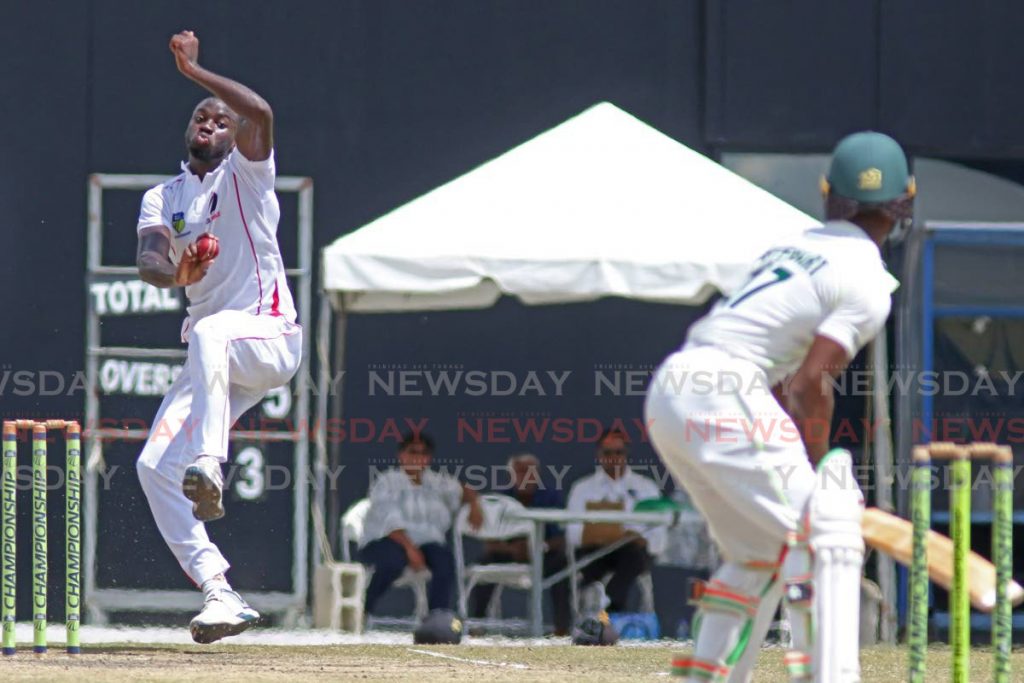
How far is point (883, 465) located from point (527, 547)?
216 cm

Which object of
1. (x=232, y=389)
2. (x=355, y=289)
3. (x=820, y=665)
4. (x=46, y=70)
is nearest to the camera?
(x=820, y=665)

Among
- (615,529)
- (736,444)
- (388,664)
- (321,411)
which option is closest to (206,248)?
(388,664)

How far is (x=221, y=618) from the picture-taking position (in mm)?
7227

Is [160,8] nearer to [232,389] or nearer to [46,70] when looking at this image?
[46,70]

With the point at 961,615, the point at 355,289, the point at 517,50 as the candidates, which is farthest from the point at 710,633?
the point at 517,50

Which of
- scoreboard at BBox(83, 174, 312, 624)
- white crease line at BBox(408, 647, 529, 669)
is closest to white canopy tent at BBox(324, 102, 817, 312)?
scoreboard at BBox(83, 174, 312, 624)

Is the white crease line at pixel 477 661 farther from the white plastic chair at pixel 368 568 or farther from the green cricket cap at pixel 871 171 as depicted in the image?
the green cricket cap at pixel 871 171

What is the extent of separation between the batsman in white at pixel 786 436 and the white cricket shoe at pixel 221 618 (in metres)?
2.49

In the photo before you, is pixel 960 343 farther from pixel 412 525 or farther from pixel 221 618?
pixel 221 618

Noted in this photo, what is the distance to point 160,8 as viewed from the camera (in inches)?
469

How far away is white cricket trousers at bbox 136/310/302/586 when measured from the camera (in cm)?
725

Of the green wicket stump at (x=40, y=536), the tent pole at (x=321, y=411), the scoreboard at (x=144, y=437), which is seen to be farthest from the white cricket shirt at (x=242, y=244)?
the scoreboard at (x=144, y=437)

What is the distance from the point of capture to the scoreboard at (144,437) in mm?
11766

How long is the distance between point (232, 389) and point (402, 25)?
16.4 ft
